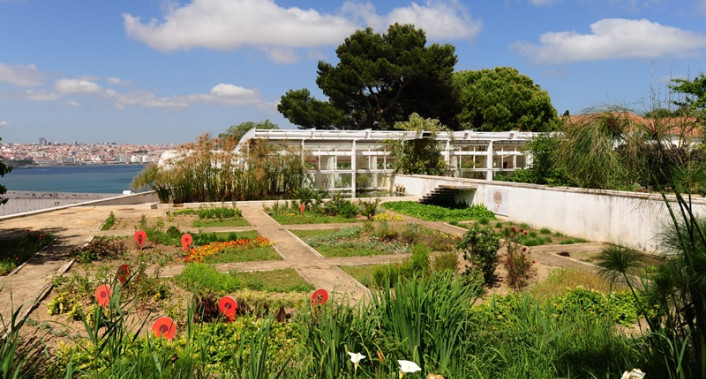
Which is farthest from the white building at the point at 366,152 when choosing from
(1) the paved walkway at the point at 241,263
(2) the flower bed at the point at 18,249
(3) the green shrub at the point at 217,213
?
(2) the flower bed at the point at 18,249

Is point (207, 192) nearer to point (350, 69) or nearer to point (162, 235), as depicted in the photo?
point (162, 235)

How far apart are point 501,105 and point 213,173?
1019 inches

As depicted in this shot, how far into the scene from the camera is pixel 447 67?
34781 millimetres

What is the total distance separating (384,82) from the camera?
3509cm

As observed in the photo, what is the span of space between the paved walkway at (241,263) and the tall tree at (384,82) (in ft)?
64.5

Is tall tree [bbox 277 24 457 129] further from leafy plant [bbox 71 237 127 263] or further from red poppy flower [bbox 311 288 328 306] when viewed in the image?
red poppy flower [bbox 311 288 328 306]

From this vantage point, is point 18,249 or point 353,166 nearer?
point 18,249

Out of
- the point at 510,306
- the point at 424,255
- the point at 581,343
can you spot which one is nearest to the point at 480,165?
the point at 424,255

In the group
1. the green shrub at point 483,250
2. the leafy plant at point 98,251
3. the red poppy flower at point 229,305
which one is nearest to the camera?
the red poppy flower at point 229,305

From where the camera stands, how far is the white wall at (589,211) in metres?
10.4

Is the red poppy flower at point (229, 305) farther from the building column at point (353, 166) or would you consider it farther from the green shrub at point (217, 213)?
the building column at point (353, 166)

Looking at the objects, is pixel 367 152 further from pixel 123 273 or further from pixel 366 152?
pixel 123 273

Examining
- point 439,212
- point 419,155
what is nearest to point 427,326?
point 439,212

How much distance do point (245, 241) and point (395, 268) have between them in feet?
16.9
